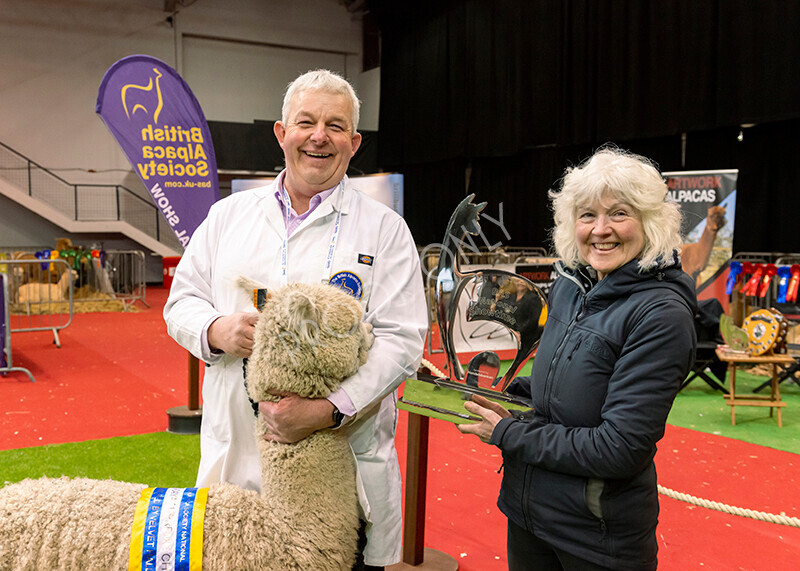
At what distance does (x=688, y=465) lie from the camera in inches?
157

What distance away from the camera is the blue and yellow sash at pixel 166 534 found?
4.19 ft

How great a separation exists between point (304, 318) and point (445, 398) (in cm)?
71

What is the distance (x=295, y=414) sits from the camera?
137 centimetres

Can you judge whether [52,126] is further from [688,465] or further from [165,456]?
[688,465]

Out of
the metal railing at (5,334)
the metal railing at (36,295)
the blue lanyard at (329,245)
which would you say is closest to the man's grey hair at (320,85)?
the blue lanyard at (329,245)

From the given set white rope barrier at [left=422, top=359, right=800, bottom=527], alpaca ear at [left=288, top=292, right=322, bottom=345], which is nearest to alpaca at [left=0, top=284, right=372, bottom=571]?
alpaca ear at [left=288, top=292, right=322, bottom=345]

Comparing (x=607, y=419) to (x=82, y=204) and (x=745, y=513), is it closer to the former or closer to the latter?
(x=745, y=513)

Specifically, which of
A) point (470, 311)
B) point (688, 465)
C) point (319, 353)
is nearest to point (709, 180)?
point (688, 465)

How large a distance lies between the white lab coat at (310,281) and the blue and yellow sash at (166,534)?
11.9 inches

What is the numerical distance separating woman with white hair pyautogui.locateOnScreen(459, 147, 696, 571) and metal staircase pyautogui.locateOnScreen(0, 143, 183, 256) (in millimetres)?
15898

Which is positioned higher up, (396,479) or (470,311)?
(470,311)

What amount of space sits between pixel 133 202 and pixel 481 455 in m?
15.6

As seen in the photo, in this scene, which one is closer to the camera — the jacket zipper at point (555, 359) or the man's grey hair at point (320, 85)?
the jacket zipper at point (555, 359)

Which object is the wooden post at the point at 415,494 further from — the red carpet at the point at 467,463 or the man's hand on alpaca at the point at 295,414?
the man's hand on alpaca at the point at 295,414
